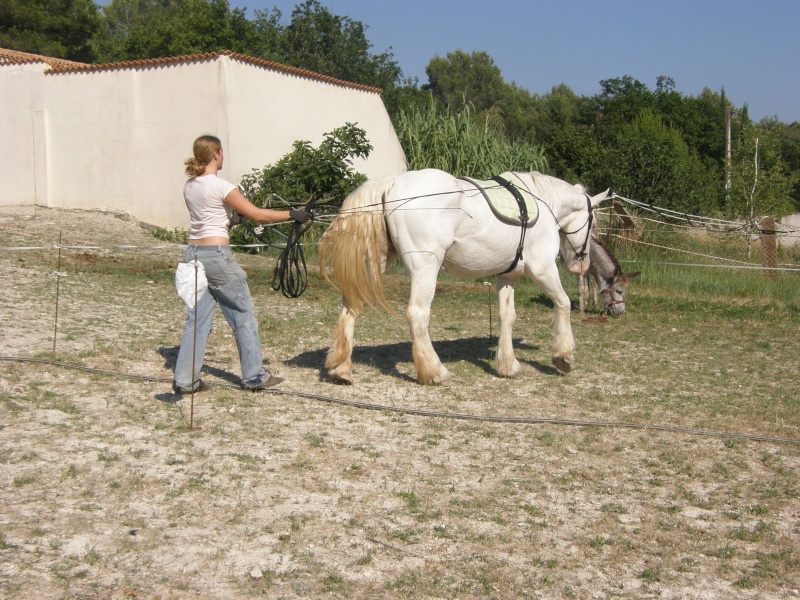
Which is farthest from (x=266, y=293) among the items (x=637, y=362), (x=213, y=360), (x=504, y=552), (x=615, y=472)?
(x=504, y=552)

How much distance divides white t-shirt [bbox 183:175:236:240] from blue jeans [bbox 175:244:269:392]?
0.13 m

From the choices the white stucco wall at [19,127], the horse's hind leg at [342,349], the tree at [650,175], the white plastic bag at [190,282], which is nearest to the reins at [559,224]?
the horse's hind leg at [342,349]

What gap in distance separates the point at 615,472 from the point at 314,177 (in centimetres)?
1315

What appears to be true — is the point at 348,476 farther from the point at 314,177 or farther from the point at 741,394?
the point at 314,177

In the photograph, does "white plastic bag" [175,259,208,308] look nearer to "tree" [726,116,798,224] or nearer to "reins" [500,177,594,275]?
"reins" [500,177,594,275]

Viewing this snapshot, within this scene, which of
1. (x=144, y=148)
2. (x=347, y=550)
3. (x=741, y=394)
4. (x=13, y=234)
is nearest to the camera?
(x=347, y=550)

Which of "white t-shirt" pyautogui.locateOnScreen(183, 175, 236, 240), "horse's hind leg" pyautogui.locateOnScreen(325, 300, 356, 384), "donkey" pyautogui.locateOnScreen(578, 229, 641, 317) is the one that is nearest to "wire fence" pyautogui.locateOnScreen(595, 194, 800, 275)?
"donkey" pyautogui.locateOnScreen(578, 229, 641, 317)

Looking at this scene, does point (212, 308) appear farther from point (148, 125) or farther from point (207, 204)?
point (148, 125)

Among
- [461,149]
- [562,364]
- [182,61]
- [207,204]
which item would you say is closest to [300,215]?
[207,204]

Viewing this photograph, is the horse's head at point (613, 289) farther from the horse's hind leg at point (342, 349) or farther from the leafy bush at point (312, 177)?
the leafy bush at point (312, 177)

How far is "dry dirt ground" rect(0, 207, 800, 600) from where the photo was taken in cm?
374

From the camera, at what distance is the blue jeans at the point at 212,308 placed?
591cm

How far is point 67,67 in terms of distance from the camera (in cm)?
2105

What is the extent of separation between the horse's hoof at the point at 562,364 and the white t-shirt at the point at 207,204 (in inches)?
136
